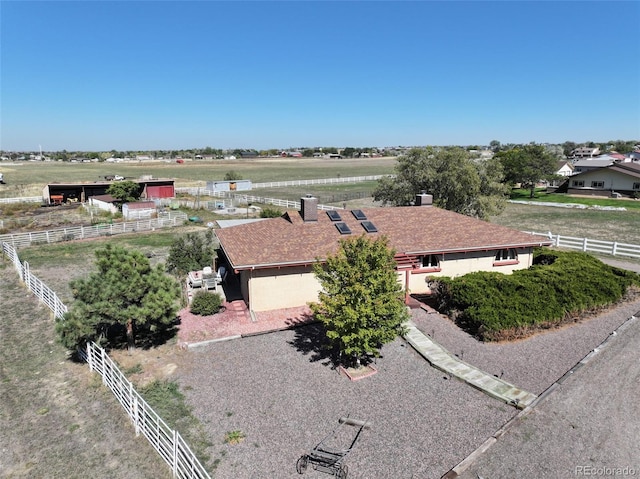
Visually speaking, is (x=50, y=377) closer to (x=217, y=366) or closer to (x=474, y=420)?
(x=217, y=366)

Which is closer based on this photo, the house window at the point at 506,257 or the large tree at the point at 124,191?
the house window at the point at 506,257

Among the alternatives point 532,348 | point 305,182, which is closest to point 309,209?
point 532,348

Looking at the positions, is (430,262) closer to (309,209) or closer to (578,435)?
(309,209)

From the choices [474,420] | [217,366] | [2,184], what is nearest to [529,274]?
[474,420]

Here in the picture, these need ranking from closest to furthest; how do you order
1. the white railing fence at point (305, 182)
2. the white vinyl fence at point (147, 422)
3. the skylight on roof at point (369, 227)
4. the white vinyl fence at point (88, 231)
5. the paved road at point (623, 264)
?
the white vinyl fence at point (147, 422), the skylight on roof at point (369, 227), the paved road at point (623, 264), the white vinyl fence at point (88, 231), the white railing fence at point (305, 182)

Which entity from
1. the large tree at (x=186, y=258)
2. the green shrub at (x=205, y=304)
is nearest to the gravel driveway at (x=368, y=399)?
the green shrub at (x=205, y=304)

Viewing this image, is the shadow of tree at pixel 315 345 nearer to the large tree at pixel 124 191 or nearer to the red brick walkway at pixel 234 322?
the red brick walkway at pixel 234 322

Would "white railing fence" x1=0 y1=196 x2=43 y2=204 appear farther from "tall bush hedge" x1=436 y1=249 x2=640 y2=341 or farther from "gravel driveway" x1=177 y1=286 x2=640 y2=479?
"tall bush hedge" x1=436 y1=249 x2=640 y2=341
